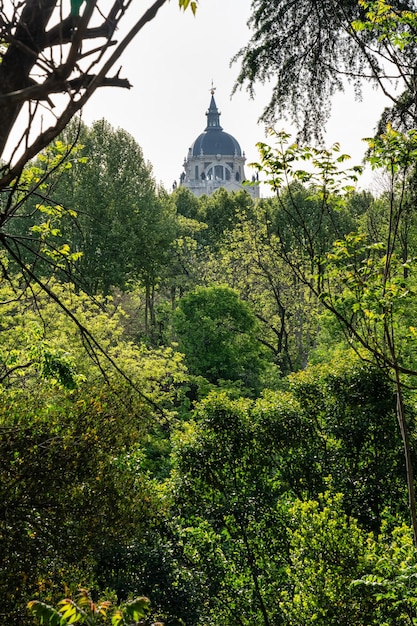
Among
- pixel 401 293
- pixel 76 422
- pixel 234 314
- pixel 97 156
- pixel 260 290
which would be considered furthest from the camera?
pixel 260 290

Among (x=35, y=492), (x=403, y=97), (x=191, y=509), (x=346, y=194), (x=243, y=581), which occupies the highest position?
(x=403, y=97)

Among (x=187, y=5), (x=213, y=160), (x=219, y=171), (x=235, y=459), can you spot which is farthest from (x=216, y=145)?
(x=187, y=5)

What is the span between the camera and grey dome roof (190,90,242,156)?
463 feet

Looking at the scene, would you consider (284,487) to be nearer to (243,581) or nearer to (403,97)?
(243,581)

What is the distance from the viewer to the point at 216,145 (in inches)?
5581

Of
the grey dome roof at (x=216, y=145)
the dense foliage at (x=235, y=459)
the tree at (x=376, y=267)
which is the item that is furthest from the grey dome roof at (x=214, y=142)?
the tree at (x=376, y=267)

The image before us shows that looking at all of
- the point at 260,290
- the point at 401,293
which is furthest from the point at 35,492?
the point at 260,290

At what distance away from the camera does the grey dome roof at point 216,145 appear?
141 metres

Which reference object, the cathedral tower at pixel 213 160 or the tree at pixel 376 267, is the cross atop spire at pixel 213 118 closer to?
the cathedral tower at pixel 213 160

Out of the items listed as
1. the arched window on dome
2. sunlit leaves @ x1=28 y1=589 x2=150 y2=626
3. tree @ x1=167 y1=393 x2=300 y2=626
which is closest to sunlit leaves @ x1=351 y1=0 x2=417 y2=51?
sunlit leaves @ x1=28 y1=589 x2=150 y2=626

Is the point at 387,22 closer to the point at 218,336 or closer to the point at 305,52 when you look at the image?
the point at 305,52

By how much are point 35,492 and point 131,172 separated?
23389 mm

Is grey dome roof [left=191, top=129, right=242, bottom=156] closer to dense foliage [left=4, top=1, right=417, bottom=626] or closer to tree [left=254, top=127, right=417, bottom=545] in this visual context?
dense foliage [left=4, top=1, right=417, bottom=626]

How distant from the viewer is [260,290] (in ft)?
118
